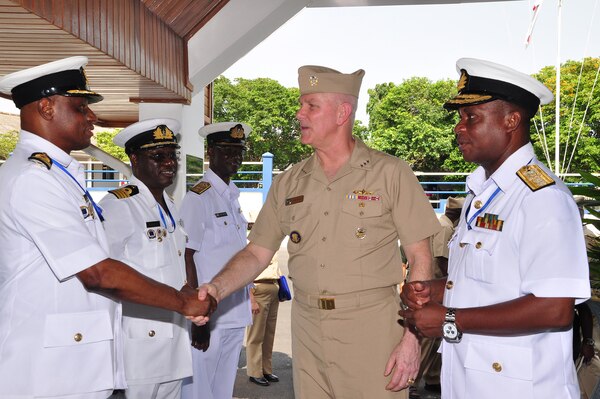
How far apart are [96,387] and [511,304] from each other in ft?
5.24

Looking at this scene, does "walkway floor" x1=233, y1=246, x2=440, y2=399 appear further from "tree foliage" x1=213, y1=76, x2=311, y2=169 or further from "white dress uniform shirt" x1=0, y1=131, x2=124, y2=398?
"tree foliage" x1=213, y1=76, x2=311, y2=169

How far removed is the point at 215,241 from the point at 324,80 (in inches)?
79.7

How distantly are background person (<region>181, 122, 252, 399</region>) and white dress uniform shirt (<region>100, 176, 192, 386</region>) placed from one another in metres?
0.86

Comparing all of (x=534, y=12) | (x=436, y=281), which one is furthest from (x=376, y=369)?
(x=534, y=12)

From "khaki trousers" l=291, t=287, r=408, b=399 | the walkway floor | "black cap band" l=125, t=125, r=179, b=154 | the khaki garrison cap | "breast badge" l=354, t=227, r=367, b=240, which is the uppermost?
the khaki garrison cap

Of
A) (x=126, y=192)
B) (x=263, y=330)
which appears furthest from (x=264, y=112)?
(x=126, y=192)

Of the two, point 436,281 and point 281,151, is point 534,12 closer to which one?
point 281,151

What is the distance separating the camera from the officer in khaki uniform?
2947 millimetres

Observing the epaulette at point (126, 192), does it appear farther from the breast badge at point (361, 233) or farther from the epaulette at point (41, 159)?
the breast badge at point (361, 233)

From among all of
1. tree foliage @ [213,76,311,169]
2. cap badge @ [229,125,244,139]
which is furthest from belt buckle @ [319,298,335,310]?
tree foliage @ [213,76,311,169]

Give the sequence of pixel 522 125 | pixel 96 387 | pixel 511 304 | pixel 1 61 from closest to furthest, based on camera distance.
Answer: pixel 511 304
pixel 522 125
pixel 96 387
pixel 1 61

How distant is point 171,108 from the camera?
6.38 m

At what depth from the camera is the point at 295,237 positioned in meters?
3.17

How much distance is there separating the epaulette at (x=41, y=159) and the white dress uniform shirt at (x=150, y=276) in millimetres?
949
